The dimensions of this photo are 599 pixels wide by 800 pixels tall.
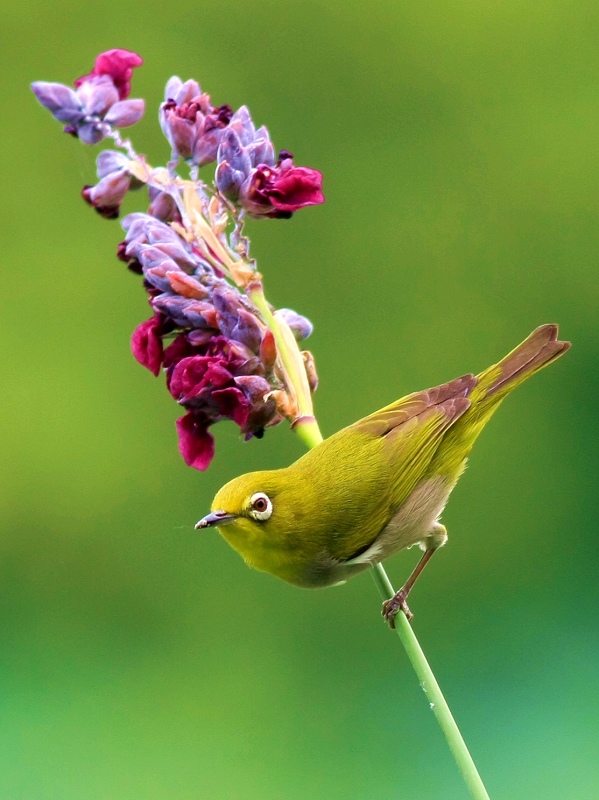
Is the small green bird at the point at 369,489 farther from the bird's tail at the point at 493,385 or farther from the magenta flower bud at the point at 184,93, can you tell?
the magenta flower bud at the point at 184,93

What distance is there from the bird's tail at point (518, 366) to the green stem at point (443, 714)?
798 millimetres

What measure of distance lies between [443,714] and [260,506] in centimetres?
58

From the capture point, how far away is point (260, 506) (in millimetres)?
1849

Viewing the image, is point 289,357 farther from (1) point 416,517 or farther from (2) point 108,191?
(1) point 416,517

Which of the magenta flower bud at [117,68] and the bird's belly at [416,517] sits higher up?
the magenta flower bud at [117,68]

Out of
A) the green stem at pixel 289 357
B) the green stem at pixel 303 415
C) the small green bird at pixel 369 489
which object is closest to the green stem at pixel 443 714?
the green stem at pixel 303 415

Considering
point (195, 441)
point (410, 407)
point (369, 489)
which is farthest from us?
point (410, 407)

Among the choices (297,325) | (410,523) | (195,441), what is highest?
(297,325)

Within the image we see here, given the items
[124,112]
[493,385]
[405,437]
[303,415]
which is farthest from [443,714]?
[124,112]

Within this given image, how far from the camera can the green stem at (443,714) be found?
132cm

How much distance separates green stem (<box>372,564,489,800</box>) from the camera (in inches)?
51.8

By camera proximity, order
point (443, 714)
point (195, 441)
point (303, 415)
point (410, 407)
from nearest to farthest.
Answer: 1. point (443, 714)
2. point (303, 415)
3. point (195, 441)
4. point (410, 407)

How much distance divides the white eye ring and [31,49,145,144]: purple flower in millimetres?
661

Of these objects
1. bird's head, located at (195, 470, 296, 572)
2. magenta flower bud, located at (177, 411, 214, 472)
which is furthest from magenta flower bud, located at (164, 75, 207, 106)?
bird's head, located at (195, 470, 296, 572)
